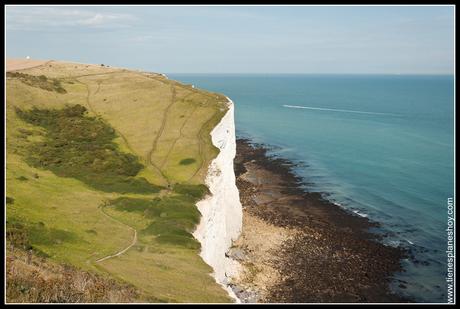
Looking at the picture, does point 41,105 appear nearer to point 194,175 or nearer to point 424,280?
point 194,175

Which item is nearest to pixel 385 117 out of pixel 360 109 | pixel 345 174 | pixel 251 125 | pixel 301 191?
pixel 360 109

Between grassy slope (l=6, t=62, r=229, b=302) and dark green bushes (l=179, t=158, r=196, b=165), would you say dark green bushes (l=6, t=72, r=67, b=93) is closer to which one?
grassy slope (l=6, t=62, r=229, b=302)

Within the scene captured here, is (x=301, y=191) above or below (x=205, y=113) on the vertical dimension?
below

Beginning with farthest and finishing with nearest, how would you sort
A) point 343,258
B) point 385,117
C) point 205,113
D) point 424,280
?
point 385,117, point 205,113, point 343,258, point 424,280

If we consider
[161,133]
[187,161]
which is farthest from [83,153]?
A: [187,161]

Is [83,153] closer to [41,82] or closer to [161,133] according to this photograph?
[161,133]

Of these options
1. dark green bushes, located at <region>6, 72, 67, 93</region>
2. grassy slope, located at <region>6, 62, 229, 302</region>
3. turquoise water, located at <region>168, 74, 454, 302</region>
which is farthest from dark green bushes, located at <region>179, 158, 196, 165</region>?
dark green bushes, located at <region>6, 72, 67, 93</region>

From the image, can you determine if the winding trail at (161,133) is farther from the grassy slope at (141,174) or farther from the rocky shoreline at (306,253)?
the rocky shoreline at (306,253)
